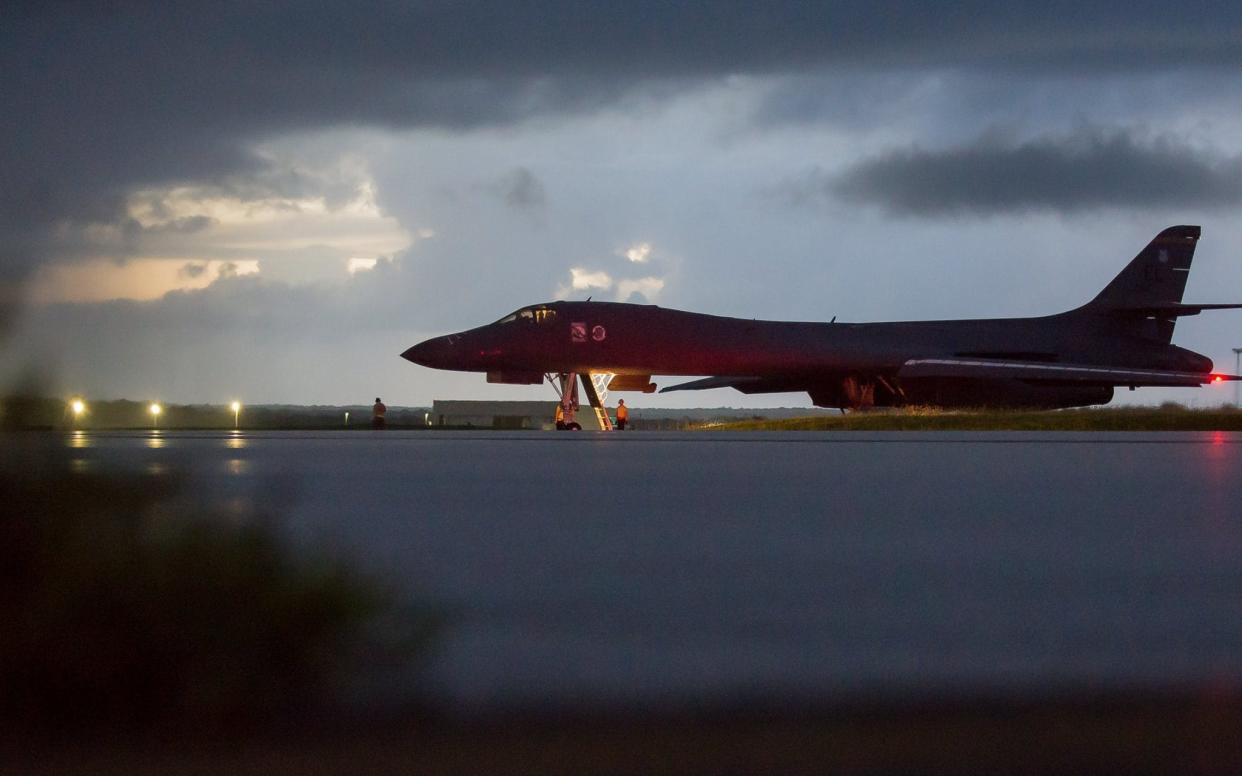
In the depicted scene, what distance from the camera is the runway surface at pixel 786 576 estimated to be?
7.93 ft

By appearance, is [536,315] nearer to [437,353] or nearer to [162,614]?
[437,353]

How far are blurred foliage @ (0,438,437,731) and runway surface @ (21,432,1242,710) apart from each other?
0.17m

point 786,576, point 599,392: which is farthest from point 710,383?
point 786,576

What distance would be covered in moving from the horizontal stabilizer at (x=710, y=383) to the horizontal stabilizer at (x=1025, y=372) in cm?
354

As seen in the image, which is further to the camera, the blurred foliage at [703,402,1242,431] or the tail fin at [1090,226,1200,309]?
the tail fin at [1090,226,1200,309]

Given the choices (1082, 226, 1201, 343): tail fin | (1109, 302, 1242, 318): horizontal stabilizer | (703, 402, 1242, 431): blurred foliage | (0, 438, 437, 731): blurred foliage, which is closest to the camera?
(0, 438, 437, 731): blurred foliage

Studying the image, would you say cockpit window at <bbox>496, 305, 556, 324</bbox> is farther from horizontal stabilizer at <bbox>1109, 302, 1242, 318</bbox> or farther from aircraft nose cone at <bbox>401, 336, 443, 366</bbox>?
horizontal stabilizer at <bbox>1109, 302, 1242, 318</bbox>

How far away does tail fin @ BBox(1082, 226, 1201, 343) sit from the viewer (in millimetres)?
32031

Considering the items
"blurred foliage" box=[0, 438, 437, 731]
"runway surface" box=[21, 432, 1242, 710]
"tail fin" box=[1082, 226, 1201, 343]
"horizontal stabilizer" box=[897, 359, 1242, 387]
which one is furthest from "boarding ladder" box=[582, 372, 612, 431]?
"blurred foliage" box=[0, 438, 437, 731]

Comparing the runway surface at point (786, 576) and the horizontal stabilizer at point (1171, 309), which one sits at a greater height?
the horizontal stabilizer at point (1171, 309)

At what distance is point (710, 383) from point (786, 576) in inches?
1076

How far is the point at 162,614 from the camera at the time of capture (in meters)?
2.56

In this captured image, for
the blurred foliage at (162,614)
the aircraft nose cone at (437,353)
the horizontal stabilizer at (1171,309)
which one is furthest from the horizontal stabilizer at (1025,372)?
the blurred foliage at (162,614)

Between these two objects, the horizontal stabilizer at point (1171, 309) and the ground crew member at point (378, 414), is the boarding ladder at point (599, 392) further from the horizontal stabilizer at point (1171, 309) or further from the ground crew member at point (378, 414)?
the horizontal stabilizer at point (1171, 309)
